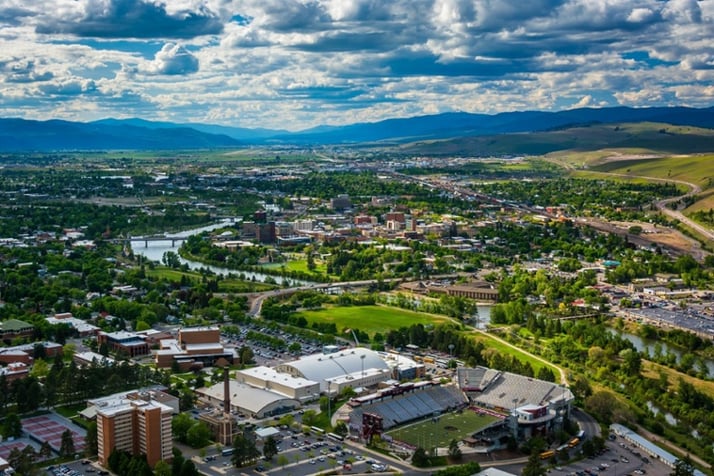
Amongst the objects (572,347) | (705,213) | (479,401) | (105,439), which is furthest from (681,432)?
(705,213)

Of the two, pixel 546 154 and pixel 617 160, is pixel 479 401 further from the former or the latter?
pixel 546 154

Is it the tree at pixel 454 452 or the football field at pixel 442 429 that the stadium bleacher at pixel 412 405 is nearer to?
the football field at pixel 442 429

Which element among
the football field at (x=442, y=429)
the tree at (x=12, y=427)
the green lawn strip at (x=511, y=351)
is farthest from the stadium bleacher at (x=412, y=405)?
the tree at (x=12, y=427)

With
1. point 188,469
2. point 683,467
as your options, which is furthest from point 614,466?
point 188,469

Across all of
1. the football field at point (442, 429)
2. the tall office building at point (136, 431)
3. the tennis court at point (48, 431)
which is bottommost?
the tennis court at point (48, 431)

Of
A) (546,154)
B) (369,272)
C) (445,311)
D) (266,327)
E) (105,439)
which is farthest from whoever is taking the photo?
(546,154)

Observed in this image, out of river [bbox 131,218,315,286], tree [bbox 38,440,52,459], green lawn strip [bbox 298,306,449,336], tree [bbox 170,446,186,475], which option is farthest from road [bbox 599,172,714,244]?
tree [bbox 38,440,52,459]
